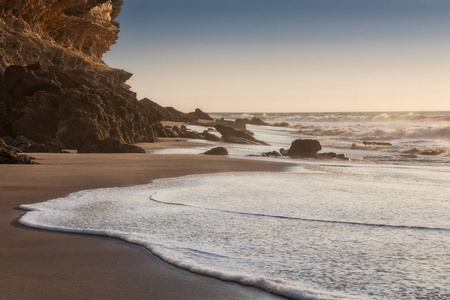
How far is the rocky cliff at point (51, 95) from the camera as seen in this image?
16.1m

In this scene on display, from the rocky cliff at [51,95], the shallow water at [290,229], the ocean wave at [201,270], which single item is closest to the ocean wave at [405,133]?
the rocky cliff at [51,95]

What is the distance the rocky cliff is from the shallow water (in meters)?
8.59

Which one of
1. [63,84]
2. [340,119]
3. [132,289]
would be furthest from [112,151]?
[340,119]

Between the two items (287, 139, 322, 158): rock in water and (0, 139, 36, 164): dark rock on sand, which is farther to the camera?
(287, 139, 322, 158): rock in water

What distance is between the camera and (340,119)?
76.9m

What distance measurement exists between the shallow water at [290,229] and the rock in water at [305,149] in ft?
30.2

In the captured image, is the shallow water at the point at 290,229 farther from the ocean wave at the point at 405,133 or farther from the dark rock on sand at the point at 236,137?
the ocean wave at the point at 405,133

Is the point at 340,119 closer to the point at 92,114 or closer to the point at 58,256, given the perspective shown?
the point at 92,114

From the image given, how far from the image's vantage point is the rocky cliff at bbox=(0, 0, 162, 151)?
16.1 metres

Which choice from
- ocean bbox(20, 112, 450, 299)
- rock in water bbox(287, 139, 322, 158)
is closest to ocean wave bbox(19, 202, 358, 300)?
ocean bbox(20, 112, 450, 299)

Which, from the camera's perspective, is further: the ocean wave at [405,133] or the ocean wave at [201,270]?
the ocean wave at [405,133]

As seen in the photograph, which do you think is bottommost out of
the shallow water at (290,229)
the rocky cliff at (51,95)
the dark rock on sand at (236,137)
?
the shallow water at (290,229)

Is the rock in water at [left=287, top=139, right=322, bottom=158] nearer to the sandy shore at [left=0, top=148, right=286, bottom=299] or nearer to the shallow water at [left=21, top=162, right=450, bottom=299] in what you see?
the shallow water at [left=21, top=162, right=450, bottom=299]

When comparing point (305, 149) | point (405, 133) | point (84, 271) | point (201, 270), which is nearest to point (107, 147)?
point (305, 149)
